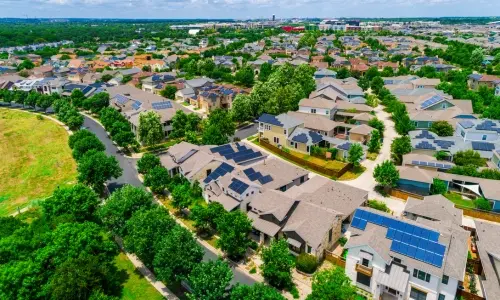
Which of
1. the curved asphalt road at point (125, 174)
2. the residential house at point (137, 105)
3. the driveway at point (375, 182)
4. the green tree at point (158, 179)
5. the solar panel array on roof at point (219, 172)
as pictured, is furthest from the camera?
the residential house at point (137, 105)

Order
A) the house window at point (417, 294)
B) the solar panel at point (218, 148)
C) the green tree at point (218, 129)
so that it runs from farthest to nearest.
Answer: the green tree at point (218, 129) < the solar panel at point (218, 148) < the house window at point (417, 294)

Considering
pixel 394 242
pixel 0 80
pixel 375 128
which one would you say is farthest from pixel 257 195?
pixel 0 80

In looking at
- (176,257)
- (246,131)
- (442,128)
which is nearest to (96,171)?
(176,257)

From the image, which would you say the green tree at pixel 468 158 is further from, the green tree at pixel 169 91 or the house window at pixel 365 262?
the green tree at pixel 169 91

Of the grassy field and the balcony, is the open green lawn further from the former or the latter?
the grassy field

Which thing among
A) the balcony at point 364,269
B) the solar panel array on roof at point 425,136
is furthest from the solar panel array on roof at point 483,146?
the balcony at point 364,269

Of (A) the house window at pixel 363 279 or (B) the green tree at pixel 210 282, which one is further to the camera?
(A) the house window at pixel 363 279

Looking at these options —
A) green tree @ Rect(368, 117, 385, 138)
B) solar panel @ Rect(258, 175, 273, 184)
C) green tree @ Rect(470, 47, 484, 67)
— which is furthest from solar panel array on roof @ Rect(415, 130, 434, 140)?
green tree @ Rect(470, 47, 484, 67)
